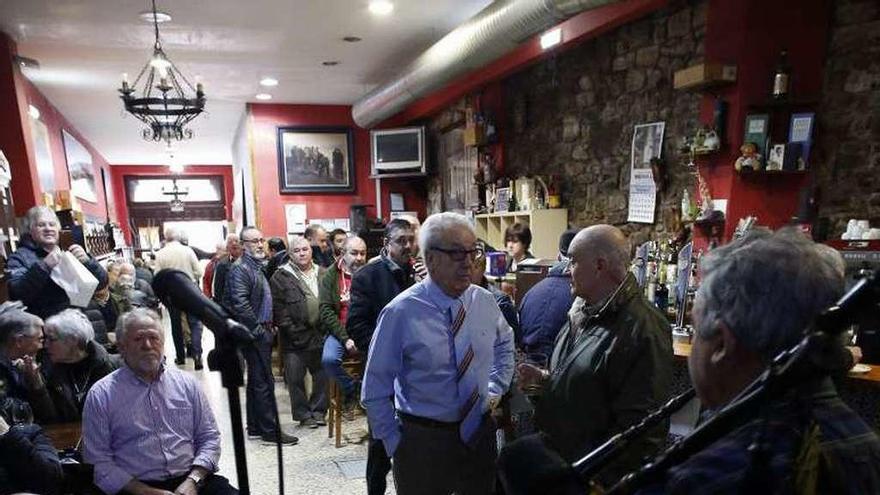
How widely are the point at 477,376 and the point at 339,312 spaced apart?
209 centimetres

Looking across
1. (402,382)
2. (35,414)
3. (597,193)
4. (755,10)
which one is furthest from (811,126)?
(35,414)

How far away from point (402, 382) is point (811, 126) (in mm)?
3083

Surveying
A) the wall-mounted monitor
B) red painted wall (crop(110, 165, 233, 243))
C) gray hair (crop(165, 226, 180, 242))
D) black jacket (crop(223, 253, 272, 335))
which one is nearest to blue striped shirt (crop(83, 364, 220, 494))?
black jacket (crop(223, 253, 272, 335))

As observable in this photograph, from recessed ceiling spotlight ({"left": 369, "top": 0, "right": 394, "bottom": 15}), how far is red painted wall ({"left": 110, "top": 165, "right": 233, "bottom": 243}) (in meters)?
12.8

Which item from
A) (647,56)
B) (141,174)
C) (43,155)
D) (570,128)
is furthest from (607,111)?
(141,174)

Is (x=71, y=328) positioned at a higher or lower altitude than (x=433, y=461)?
higher

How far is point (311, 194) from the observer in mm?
8117

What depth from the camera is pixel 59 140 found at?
7.37 metres

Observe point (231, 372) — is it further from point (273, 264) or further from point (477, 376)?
point (273, 264)

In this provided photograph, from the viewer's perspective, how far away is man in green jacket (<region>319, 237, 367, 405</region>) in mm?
3373

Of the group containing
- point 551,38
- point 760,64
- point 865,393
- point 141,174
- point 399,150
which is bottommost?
point 865,393

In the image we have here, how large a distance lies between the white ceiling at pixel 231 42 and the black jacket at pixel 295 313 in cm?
235

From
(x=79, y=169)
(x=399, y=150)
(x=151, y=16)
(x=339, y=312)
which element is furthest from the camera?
(x=79, y=169)

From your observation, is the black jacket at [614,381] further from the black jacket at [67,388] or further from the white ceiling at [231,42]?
the white ceiling at [231,42]
